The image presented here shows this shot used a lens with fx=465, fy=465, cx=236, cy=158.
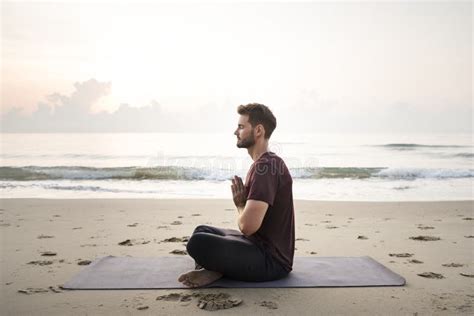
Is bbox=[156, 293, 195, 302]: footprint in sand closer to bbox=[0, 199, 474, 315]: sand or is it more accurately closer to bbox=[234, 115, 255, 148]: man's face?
bbox=[0, 199, 474, 315]: sand

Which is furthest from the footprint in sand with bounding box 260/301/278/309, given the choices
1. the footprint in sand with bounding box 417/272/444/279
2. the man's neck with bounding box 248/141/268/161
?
the footprint in sand with bounding box 417/272/444/279

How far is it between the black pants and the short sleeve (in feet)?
1.54

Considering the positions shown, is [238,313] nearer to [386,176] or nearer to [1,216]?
[1,216]

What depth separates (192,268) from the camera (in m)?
4.41

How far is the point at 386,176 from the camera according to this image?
17.8 metres

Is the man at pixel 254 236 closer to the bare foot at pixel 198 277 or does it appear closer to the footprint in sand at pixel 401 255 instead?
the bare foot at pixel 198 277

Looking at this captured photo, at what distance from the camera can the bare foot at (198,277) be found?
3.84m

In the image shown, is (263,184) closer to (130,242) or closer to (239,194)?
(239,194)

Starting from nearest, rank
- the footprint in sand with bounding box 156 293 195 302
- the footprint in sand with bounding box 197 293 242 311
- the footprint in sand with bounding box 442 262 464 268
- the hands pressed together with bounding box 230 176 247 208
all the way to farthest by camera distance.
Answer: the footprint in sand with bounding box 197 293 242 311, the footprint in sand with bounding box 156 293 195 302, the hands pressed together with bounding box 230 176 247 208, the footprint in sand with bounding box 442 262 464 268

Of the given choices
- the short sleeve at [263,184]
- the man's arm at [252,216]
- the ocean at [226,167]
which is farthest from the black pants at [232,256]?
the ocean at [226,167]

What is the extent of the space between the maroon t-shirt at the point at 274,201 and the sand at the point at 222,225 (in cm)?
36

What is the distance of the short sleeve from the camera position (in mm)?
3592

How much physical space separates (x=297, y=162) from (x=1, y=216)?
595 inches

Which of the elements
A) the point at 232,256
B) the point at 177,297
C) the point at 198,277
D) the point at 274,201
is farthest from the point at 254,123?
the point at 177,297
